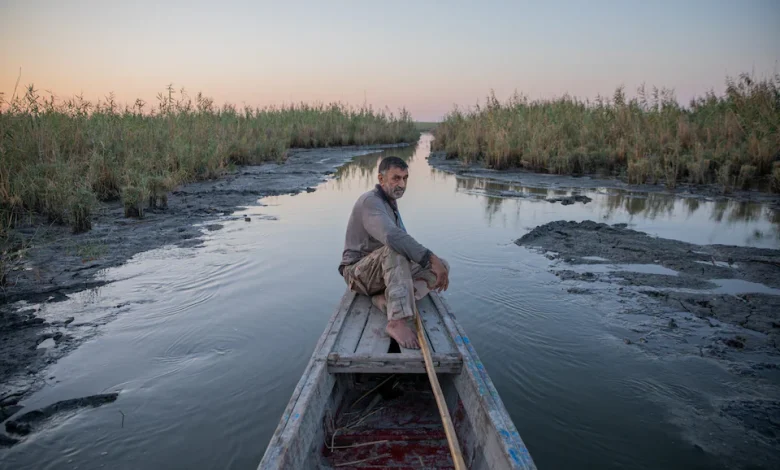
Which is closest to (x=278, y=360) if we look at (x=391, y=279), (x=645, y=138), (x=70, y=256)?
(x=391, y=279)

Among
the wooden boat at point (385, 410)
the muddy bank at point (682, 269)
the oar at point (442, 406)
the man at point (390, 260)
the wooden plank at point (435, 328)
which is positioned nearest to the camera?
the oar at point (442, 406)

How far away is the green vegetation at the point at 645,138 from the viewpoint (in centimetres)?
989

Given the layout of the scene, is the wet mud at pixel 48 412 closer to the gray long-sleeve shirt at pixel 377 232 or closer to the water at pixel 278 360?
the water at pixel 278 360

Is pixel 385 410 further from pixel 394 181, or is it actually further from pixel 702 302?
pixel 702 302

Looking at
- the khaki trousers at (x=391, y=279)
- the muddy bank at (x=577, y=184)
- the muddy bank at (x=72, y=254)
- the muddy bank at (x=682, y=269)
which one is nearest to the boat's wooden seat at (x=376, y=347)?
the khaki trousers at (x=391, y=279)

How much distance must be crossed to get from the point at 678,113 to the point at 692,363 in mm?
12277

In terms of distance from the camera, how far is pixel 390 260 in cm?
312

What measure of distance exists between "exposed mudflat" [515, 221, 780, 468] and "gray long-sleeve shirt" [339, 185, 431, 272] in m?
1.87

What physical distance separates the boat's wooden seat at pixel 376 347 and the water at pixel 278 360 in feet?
1.86

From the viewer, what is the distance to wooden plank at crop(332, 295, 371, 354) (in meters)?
2.76

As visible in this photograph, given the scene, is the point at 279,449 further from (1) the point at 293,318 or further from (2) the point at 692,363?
(2) the point at 692,363

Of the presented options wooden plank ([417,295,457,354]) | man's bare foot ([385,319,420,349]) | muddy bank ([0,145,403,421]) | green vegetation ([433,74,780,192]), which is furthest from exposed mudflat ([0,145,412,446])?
green vegetation ([433,74,780,192])

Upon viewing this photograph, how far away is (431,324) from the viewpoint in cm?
315

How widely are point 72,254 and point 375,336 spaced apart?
14.6 ft
